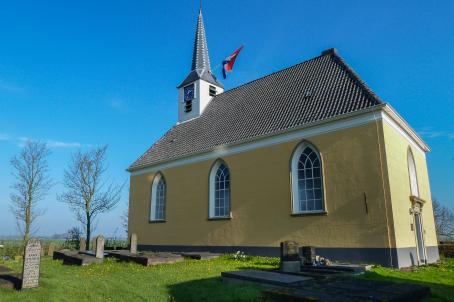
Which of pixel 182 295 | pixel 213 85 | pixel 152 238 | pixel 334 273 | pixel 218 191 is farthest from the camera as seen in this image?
pixel 213 85

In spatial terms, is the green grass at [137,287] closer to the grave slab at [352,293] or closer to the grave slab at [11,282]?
the grave slab at [11,282]

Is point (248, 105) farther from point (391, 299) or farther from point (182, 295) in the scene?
point (391, 299)

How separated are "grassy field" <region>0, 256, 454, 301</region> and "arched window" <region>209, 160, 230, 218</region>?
6076mm

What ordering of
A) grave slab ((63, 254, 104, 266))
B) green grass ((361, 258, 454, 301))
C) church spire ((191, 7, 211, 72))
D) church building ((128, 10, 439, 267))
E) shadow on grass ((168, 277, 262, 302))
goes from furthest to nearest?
church spire ((191, 7, 211, 72)), grave slab ((63, 254, 104, 266)), church building ((128, 10, 439, 267)), green grass ((361, 258, 454, 301)), shadow on grass ((168, 277, 262, 302))

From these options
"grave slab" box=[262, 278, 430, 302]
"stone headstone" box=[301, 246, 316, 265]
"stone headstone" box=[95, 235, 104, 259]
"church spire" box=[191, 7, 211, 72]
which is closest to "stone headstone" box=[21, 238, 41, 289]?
"stone headstone" box=[95, 235, 104, 259]

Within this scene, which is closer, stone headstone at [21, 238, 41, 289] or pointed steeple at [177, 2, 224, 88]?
stone headstone at [21, 238, 41, 289]

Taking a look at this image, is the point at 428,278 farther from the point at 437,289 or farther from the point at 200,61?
the point at 200,61

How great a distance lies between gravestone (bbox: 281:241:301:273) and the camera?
10.3 m

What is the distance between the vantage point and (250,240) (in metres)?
16.6

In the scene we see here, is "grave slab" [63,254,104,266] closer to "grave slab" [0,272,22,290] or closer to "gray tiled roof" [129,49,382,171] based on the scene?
"grave slab" [0,272,22,290]

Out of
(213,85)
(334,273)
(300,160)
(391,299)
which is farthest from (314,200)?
(213,85)

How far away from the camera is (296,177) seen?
1562cm

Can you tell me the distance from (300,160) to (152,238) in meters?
11.9

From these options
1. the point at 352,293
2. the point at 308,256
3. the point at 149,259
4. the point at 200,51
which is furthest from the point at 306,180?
the point at 200,51
